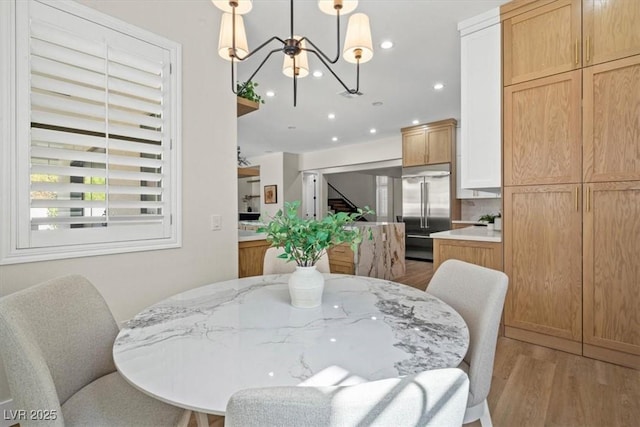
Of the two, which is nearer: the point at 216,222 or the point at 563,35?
the point at 563,35

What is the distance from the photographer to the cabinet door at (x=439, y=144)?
555 cm

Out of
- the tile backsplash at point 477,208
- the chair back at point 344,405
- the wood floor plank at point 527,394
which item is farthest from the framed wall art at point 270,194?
the chair back at point 344,405

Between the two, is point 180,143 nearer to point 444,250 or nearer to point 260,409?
point 260,409

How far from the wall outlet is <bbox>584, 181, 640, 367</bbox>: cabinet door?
271cm

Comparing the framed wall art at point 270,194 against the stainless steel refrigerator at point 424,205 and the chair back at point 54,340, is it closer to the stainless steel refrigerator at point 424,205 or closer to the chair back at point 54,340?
the stainless steel refrigerator at point 424,205

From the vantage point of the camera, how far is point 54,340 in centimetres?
99

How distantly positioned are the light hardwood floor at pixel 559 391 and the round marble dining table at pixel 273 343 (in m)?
0.82

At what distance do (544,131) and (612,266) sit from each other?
1.07m

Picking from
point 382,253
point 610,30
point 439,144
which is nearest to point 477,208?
point 439,144

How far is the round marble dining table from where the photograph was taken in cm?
74

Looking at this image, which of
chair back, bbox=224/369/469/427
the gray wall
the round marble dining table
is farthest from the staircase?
chair back, bbox=224/369/469/427

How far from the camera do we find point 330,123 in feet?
18.5

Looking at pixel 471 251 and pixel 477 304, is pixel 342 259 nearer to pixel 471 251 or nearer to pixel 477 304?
pixel 471 251

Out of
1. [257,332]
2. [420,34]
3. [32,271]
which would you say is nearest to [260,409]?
[257,332]
